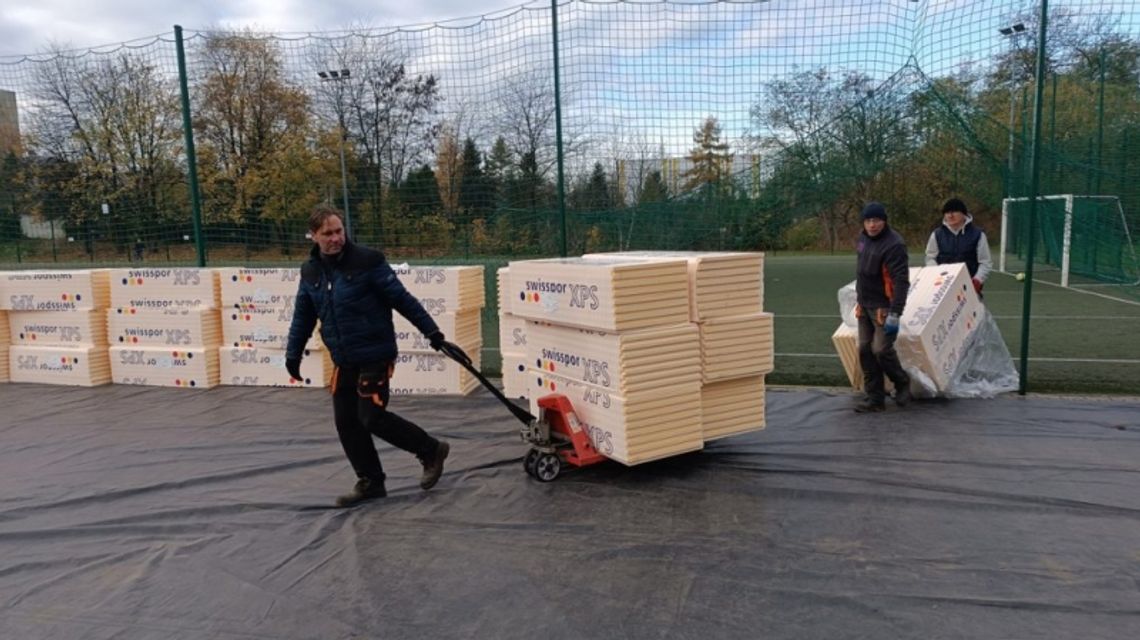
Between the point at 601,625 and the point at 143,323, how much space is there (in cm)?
731

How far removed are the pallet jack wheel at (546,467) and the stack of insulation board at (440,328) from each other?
271cm

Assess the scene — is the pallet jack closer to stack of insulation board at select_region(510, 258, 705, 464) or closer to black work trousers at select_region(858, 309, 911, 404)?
stack of insulation board at select_region(510, 258, 705, 464)

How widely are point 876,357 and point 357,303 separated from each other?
4.34m

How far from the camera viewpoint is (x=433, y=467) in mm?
4695

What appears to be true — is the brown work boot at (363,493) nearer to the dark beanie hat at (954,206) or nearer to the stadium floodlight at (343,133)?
the stadium floodlight at (343,133)

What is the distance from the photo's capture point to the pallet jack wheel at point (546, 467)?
479 cm

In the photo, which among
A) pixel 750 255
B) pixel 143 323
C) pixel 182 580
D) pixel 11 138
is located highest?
pixel 11 138

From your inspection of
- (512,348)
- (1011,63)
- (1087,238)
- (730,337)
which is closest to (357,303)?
(730,337)

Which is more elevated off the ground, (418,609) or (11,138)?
(11,138)

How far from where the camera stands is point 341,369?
4.47m

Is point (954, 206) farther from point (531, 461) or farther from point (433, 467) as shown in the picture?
point (433, 467)

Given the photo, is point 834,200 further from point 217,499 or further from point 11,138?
point 11,138

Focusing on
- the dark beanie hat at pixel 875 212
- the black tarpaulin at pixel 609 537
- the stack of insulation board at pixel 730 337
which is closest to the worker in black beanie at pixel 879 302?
the dark beanie hat at pixel 875 212

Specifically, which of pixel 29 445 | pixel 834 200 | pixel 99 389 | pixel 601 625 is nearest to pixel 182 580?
pixel 601 625
